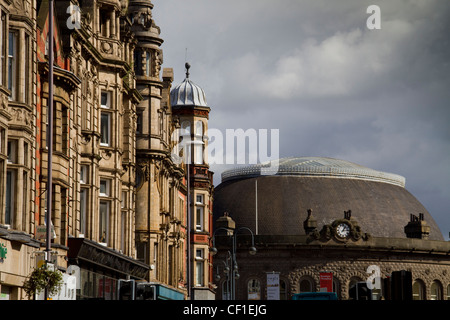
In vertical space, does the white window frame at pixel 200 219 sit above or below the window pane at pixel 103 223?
above

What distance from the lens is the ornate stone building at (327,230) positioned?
13162cm

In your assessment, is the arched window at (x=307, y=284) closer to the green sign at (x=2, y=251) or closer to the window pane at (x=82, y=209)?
the window pane at (x=82, y=209)

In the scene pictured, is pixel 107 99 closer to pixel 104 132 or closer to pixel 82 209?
pixel 104 132

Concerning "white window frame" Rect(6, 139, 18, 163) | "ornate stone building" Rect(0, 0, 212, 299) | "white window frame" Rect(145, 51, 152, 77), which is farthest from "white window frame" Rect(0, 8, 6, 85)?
"white window frame" Rect(145, 51, 152, 77)

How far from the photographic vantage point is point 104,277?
5069 cm

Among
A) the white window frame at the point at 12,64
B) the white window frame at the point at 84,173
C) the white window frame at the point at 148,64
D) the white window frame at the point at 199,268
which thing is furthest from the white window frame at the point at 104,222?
the white window frame at the point at 199,268

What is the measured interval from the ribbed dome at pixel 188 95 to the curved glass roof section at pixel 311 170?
2498 inches

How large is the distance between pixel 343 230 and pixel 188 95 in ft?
163

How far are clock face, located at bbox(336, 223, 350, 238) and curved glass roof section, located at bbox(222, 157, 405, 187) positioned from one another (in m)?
21.9

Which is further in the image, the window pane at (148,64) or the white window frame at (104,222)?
the window pane at (148,64)

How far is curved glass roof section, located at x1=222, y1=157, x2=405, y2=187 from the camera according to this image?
153 m

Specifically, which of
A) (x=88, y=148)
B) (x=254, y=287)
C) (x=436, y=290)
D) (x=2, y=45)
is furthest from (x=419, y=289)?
(x=2, y=45)
